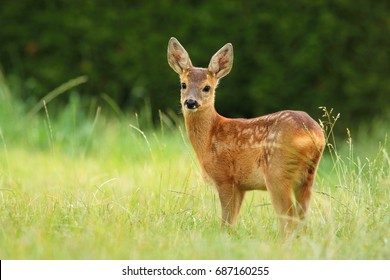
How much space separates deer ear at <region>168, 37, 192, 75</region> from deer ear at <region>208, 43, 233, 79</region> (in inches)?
7.4

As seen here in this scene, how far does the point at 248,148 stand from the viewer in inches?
223

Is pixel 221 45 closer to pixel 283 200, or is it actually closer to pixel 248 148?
pixel 248 148

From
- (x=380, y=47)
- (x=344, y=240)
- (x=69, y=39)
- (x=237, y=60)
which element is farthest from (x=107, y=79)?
(x=344, y=240)

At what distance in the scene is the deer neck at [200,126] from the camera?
20.0 ft

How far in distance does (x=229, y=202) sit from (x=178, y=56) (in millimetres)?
1213

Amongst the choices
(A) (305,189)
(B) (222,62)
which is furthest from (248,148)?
(B) (222,62)

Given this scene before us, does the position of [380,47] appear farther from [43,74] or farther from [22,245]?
[22,245]

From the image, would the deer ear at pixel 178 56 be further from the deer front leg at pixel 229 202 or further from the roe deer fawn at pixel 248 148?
the deer front leg at pixel 229 202

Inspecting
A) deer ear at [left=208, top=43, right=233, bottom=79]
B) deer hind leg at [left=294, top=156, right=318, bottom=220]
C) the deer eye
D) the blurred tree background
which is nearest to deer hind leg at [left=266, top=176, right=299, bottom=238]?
deer hind leg at [left=294, top=156, right=318, bottom=220]

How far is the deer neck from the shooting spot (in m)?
6.09

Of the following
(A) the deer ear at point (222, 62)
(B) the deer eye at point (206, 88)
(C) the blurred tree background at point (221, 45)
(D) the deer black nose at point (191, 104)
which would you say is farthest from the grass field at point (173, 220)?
(C) the blurred tree background at point (221, 45)

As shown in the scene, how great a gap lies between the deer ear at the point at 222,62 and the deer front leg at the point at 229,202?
37.0 inches

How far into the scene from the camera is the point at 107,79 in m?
11.0

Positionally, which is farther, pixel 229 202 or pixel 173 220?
pixel 229 202
